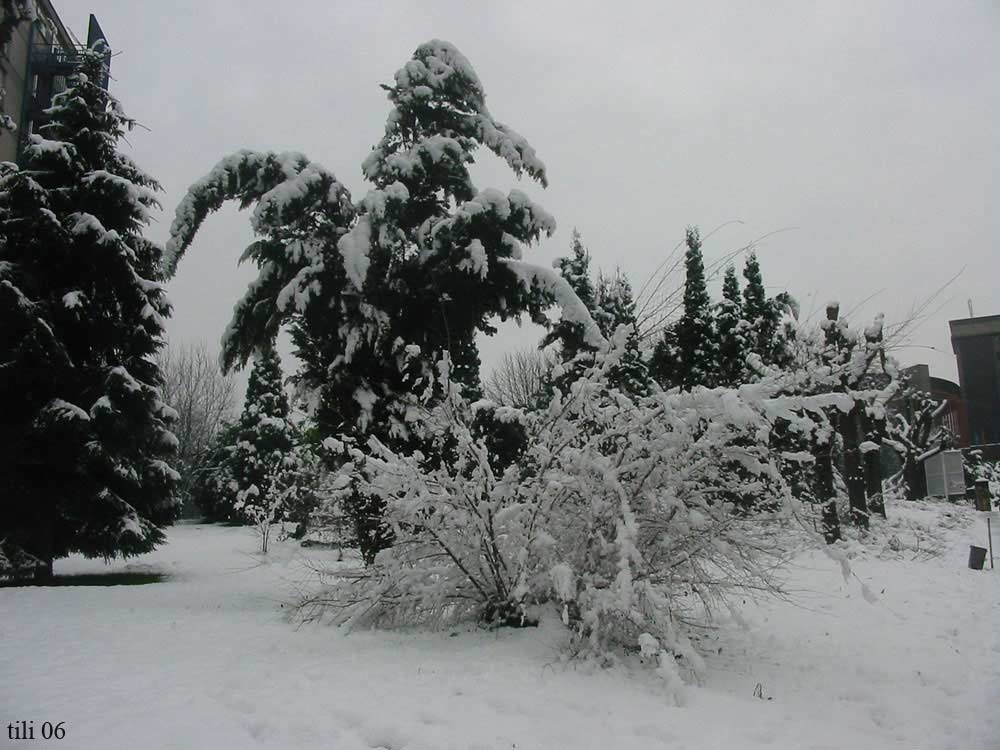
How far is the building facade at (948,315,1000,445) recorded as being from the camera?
3594cm

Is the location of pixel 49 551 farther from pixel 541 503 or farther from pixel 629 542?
pixel 629 542

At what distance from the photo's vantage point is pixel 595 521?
16.9ft

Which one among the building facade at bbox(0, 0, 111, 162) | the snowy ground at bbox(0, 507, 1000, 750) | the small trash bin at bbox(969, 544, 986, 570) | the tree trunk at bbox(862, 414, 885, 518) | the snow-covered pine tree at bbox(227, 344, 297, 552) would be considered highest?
the building facade at bbox(0, 0, 111, 162)

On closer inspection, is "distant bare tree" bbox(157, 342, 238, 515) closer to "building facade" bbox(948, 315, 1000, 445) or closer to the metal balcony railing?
the metal balcony railing

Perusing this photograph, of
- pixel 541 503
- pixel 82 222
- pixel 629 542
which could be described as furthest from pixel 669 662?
pixel 82 222

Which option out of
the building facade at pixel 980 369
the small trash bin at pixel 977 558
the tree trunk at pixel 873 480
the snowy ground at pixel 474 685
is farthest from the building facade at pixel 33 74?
the building facade at pixel 980 369

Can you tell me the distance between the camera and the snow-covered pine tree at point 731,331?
2180cm

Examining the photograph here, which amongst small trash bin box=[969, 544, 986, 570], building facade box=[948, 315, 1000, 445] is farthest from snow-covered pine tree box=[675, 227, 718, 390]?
building facade box=[948, 315, 1000, 445]

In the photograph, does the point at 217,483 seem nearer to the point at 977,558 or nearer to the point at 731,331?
the point at 731,331

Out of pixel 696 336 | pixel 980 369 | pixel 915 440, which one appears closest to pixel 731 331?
pixel 696 336

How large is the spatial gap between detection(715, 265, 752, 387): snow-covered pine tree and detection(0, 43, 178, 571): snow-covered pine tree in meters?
15.3

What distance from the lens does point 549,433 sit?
18.0 ft

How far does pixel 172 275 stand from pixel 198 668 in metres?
5.10

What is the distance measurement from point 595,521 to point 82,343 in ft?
31.5
